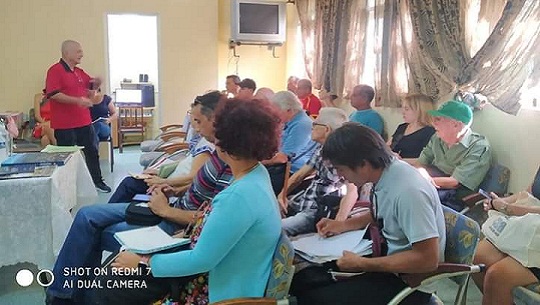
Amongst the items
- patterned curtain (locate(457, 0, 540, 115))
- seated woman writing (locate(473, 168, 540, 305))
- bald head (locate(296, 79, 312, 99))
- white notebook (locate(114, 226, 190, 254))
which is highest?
patterned curtain (locate(457, 0, 540, 115))

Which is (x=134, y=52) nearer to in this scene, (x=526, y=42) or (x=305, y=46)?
(x=305, y=46)

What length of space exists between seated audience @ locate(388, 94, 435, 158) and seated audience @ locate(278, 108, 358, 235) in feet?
3.27

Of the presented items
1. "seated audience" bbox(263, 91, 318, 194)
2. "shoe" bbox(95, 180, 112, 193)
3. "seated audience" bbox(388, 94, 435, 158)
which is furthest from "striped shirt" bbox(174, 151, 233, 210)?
"shoe" bbox(95, 180, 112, 193)

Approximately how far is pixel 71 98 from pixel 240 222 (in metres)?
3.34

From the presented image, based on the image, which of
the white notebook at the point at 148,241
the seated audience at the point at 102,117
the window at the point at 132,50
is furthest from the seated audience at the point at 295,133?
the window at the point at 132,50

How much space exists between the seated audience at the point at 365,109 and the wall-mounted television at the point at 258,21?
293cm

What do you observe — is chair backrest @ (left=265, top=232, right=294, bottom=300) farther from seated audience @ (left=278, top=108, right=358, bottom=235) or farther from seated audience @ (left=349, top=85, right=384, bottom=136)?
seated audience @ (left=349, top=85, right=384, bottom=136)

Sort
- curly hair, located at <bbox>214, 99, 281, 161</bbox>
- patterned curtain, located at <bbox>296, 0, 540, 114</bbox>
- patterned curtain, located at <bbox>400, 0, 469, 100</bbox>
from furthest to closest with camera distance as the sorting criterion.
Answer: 1. patterned curtain, located at <bbox>400, 0, 469, 100</bbox>
2. patterned curtain, located at <bbox>296, 0, 540, 114</bbox>
3. curly hair, located at <bbox>214, 99, 281, 161</bbox>

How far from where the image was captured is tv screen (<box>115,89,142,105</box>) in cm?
763

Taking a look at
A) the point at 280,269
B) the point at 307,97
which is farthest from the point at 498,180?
the point at 307,97

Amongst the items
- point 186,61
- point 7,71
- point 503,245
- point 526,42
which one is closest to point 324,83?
point 186,61

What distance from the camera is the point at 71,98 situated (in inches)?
166

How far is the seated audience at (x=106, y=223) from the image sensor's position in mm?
2117

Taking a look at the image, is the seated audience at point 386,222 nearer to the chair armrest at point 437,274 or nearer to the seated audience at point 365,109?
the chair armrest at point 437,274
